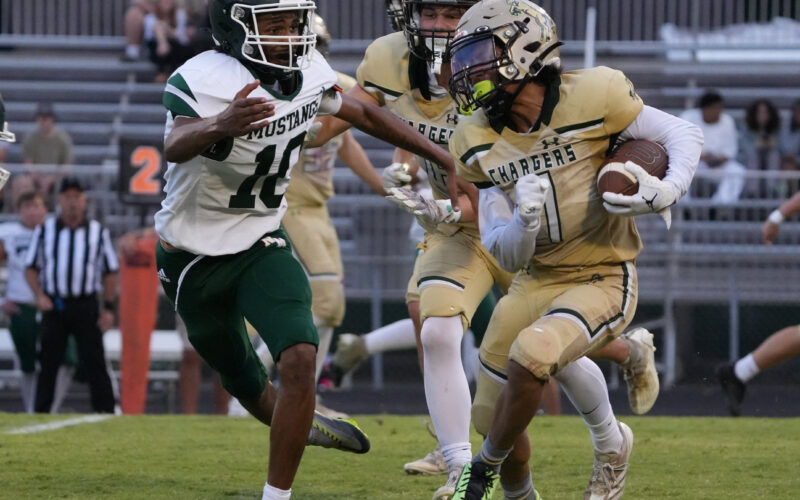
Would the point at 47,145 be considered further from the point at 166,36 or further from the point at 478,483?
the point at 478,483

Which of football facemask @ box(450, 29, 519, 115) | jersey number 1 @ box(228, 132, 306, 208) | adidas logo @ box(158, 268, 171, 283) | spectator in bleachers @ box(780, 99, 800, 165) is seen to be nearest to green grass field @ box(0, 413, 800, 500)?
adidas logo @ box(158, 268, 171, 283)

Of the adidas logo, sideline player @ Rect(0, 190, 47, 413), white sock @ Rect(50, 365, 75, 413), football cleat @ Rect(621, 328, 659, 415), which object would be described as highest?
the adidas logo

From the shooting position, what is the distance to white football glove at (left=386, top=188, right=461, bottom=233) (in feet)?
15.4

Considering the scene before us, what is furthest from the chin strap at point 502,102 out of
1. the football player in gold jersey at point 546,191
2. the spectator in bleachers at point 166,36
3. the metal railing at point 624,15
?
the spectator in bleachers at point 166,36

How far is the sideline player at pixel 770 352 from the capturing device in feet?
26.0

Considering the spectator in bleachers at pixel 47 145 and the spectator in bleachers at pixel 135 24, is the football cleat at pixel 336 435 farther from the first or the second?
the spectator in bleachers at pixel 135 24

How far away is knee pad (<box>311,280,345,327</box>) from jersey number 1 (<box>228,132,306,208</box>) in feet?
9.95

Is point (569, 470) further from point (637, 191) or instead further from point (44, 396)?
point (44, 396)

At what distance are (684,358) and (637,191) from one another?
294 inches

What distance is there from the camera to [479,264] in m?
5.02

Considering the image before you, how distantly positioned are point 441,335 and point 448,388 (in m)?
0.20

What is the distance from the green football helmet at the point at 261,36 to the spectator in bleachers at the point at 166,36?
397 inches

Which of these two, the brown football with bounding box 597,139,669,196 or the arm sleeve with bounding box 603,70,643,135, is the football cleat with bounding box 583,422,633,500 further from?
the arm sleeve with bounding box 603,70,643,135

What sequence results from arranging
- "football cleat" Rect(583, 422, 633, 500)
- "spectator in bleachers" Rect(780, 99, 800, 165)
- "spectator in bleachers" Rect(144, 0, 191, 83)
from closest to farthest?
1. "football cleat" Rect(583, 422, 633, 500)
2. "spectator in bleachers" Rect(780, 99, 800, 165)
3. "spectator in bleachers" Rect(144, 0, 191, 83)
